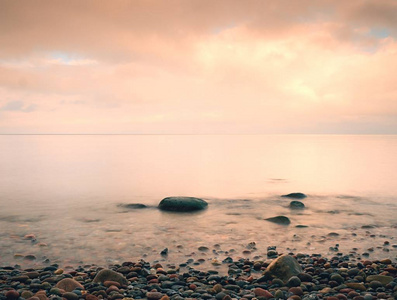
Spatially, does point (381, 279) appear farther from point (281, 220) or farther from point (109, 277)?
point (281, 220)

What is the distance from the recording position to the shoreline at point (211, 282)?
5574 millimetres

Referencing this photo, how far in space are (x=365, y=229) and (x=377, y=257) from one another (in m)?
3.21

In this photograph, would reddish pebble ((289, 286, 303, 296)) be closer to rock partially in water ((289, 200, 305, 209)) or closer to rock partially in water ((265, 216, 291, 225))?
rock partially in water ((265, 216, 291, 225))

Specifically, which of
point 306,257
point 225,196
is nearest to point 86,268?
point 306,257

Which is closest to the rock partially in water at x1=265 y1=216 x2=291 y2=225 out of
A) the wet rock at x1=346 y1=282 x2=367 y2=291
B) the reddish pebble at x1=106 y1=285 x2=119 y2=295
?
the wet rock at x1=346 y1=282 x2=367 y2=291

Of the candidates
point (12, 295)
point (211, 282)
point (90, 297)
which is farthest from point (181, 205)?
point (12, 295)

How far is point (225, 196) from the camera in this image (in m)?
18.7

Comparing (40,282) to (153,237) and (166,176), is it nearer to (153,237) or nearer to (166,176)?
(153,237)

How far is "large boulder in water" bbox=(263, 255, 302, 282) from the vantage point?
21.1 feet

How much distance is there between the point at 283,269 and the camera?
6.52 m

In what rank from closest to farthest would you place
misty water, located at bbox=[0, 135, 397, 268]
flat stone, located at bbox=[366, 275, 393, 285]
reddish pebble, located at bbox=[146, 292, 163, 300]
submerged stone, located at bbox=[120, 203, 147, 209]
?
1. reddish pebble, located at bbox=[146, 292, 163, 300]
2. flat stone, located at bbox=[366, 275, 393, 285]
3. misty water, located at bbox=[0, 135, 397, 268]
4. submerged stone, located at bbox=[120, 203, 147, 209]

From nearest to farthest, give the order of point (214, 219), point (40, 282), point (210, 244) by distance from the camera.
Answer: point (40, 282) → point (210, 244) → point (214, 219)

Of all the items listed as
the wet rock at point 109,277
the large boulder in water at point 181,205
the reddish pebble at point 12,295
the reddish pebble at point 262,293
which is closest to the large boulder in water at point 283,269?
the reddish pebble at point 262,293

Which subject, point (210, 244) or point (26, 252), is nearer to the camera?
point (26, 252)
